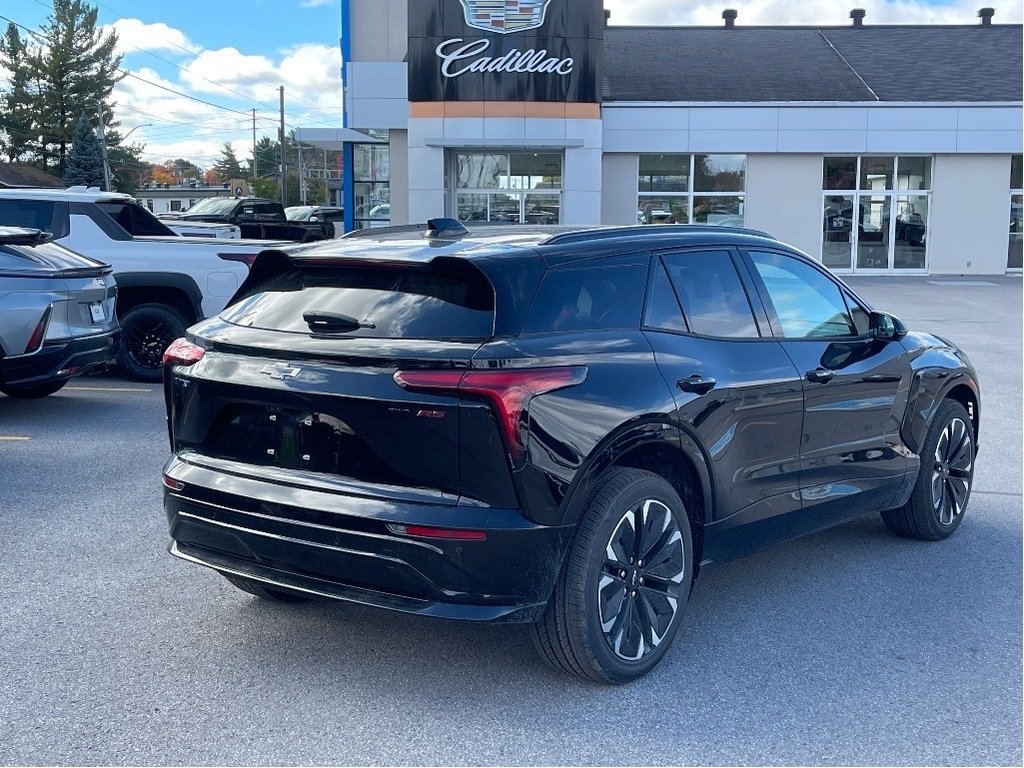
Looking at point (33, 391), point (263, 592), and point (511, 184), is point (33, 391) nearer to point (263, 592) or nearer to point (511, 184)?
point (263, 592)

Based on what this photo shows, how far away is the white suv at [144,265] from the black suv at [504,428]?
22.1 feet

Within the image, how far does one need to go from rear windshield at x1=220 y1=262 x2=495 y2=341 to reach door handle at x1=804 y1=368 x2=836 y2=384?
74.8 inches

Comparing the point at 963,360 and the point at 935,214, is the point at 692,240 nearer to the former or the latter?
the point at 963,360

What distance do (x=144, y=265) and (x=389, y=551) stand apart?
839 cm

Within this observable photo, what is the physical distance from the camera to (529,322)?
4125mm

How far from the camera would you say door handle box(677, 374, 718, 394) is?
4539 millimetres

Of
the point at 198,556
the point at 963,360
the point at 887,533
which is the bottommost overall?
the point at 887,533

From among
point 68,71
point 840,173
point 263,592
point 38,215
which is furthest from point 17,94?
point 263,592

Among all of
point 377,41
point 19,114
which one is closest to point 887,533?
point 377,41

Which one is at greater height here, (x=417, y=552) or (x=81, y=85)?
(x=81, y=85)

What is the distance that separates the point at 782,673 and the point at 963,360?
9.47ft

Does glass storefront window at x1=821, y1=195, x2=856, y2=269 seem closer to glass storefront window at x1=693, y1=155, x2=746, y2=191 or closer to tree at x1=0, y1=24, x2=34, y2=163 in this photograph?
glass storefront window at x1=693, y1=155, x2=746, y2=191

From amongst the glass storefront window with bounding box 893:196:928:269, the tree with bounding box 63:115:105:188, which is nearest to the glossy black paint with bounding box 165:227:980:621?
the glass storefront window with bounding box 893:196:928:269

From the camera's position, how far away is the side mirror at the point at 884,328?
585 centimetres
